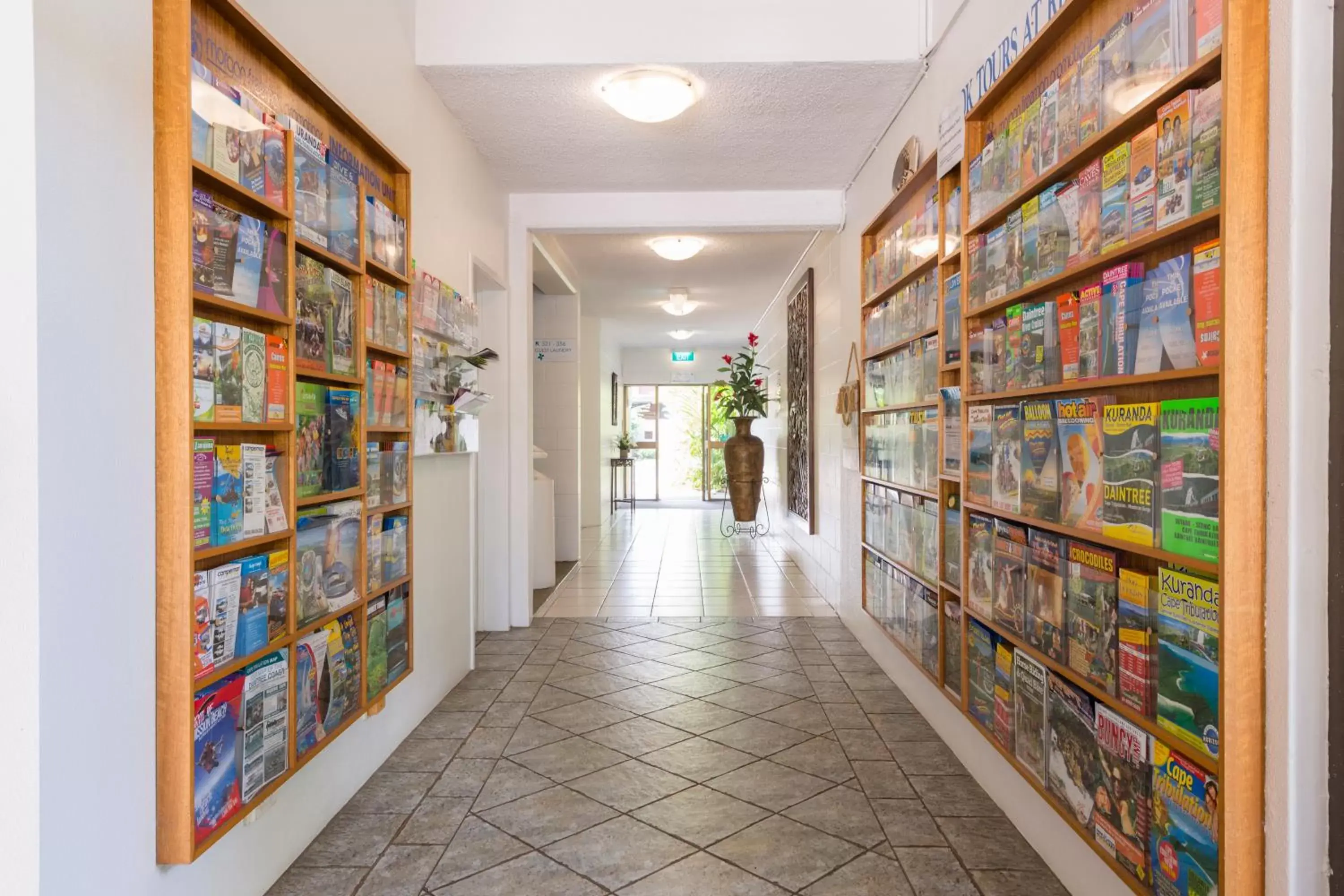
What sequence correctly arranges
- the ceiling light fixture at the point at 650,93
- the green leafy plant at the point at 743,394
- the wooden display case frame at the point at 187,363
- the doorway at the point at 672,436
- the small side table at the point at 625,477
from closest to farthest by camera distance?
the wooden display case frame at the point at 187,363 → the ceiling light fixture at the point at 650,93 → the green leafy plant at the point at 743,394 → the small side table at the point at 625,477 → the doorway at the point at 672,436

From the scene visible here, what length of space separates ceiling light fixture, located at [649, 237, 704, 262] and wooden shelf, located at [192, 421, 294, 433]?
4.21 m

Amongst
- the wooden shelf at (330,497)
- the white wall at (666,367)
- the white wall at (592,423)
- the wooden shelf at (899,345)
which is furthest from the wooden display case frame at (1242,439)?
the white wall at (666,367)

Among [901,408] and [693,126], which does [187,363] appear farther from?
[693,126]

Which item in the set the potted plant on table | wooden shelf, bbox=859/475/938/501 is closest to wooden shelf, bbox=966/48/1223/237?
wooden shelf, bbox=859/475/938/501

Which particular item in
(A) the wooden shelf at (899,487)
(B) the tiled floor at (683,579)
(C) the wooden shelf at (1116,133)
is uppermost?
(C) the wooden shelf at (1116,133)

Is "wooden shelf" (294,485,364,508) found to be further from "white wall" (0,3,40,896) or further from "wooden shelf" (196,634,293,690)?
"white wall" (0,3,40,896)

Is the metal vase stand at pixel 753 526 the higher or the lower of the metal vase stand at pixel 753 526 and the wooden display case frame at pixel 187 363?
the lower

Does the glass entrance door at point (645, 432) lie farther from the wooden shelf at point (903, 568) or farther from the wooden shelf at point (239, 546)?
the wooden shelf at point (239, 546)

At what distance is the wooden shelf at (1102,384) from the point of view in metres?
1.39

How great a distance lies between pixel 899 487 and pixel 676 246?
313cm

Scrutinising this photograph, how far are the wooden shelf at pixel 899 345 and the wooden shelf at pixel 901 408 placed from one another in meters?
0.25

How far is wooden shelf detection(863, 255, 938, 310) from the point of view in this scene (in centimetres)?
289

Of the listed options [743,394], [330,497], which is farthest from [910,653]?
[743,394]

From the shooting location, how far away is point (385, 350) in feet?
8.71
